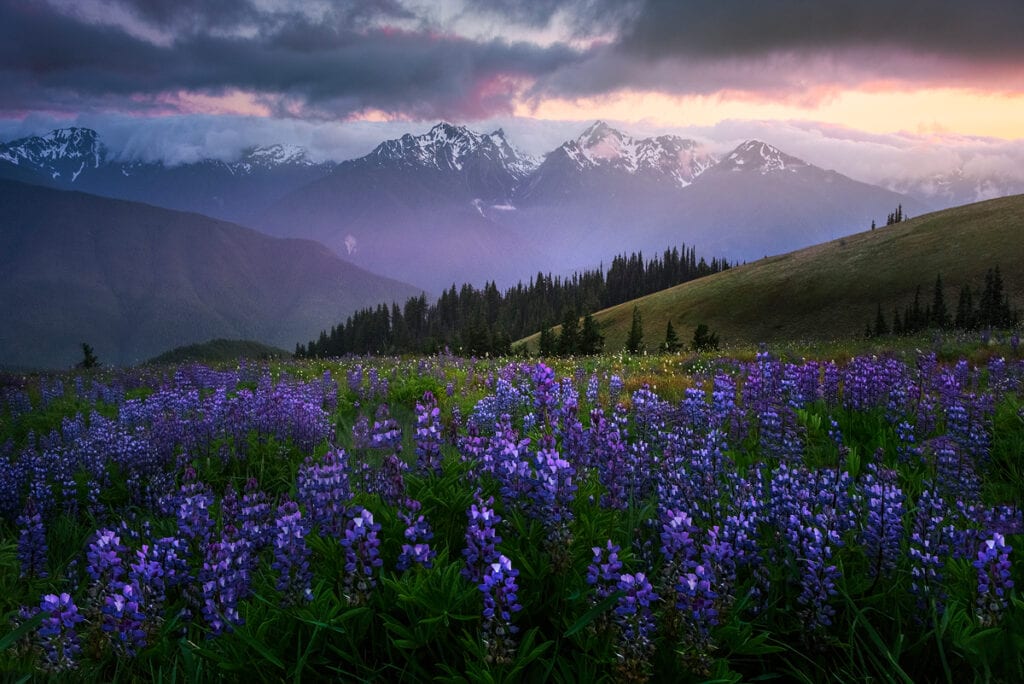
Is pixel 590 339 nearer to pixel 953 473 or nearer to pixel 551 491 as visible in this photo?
pixel 953 473

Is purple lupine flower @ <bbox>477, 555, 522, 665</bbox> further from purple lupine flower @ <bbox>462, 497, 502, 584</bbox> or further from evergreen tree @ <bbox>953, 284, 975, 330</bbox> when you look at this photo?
evergreen tree @ <bbox>953, 284, 975, 330</bbox>

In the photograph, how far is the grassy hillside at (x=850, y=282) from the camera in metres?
76.2

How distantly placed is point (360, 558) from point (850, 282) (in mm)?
98033

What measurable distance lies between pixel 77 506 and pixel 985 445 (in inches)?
357

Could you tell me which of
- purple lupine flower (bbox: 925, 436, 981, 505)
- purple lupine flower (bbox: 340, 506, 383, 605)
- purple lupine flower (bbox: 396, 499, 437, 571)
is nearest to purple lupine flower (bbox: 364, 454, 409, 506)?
purple lupine flower (bbox: 396, 499, 437, 571)

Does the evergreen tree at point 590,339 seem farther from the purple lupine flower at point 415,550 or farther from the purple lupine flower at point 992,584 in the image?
the purple lupine flower at point 415,550

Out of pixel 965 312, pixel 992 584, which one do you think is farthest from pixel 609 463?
pixel 965 312

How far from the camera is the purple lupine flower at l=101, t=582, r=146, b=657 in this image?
2.61 metres

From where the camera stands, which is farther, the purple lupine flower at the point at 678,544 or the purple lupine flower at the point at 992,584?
the purple lupine flower at the point at 992,584

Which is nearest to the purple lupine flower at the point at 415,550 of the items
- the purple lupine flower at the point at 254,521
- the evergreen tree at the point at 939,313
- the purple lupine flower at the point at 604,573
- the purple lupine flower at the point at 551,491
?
the purple lupine flower at the point at 551,491

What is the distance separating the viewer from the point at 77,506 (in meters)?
5.46

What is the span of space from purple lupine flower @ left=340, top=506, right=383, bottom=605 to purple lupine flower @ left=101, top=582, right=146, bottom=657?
0.99 m

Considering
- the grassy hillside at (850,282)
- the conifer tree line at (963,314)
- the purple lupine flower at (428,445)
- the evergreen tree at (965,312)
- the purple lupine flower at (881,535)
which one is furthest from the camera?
the grassy hillside at (850,282)

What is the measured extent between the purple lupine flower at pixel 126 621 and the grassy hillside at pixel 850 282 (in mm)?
80648
